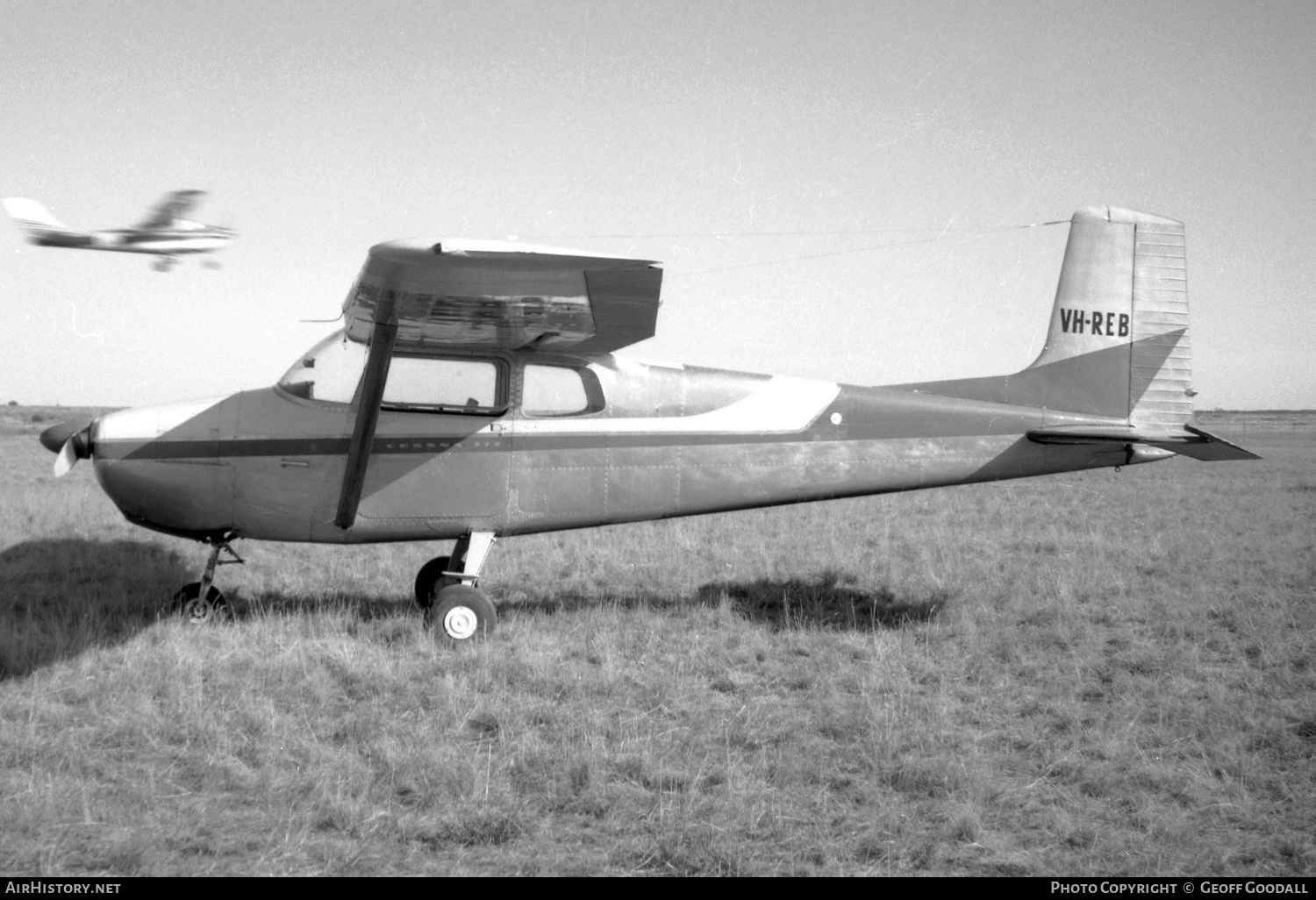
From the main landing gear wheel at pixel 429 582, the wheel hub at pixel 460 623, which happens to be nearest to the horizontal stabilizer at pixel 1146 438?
the wheel hub at pixel 460 623

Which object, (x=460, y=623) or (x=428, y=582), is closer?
(x=460, y=623)

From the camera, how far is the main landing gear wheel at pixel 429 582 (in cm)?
768

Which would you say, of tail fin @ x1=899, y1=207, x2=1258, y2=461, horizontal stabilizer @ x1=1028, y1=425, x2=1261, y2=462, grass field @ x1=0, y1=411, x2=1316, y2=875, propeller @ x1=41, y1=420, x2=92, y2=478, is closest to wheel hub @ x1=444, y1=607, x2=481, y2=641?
grass field @ x1=0, y1=411, x2=1316, y2=875

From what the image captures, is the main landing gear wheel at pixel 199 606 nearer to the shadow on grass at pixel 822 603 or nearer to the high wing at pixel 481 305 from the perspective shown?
the high wing at pixel 481 305

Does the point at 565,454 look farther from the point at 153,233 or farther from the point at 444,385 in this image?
the point at 153,233

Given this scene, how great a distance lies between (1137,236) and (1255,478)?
1778 cm

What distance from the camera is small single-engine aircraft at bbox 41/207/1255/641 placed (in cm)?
664

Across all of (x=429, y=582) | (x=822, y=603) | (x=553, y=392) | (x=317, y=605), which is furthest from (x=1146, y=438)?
(x=317, y=605)

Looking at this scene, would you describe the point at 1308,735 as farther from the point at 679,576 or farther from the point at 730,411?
the point at 679,576

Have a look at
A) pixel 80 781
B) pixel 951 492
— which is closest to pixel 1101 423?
pixel 80 781

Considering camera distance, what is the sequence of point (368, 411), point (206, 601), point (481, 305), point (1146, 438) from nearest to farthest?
1. point (481, 305)
2. point (368, 411)
3. point (206, 601)
4. point (1146, 438)

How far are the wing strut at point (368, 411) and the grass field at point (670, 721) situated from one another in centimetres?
94

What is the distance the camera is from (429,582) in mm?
7840

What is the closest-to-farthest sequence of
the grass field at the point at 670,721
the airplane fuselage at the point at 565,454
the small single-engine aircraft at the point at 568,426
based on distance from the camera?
the grass field at the point at 670,721
the small single-engine aircraft at the point at 568,426
the airplane fuselage at the point at 565,454
